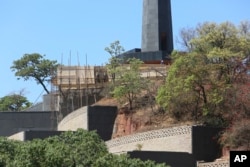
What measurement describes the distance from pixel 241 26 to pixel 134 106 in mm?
10140

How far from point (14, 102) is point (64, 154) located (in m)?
46.4

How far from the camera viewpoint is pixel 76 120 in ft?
130

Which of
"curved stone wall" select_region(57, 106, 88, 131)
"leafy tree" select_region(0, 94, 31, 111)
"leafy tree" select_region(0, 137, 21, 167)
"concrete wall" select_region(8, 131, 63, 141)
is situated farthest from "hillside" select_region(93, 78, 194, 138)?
"leafy tree" select_region(0, 94, 31, 111)

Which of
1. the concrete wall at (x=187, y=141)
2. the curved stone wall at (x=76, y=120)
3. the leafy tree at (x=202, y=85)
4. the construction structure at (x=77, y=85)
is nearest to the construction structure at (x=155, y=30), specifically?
the construction structure at (x=77, y=85)

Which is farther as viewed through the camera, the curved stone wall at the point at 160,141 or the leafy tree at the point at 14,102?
the leafy tree at the point at 14,102

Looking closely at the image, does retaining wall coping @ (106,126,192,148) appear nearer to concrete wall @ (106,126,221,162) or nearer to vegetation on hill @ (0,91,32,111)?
concrete wall @ (106,126,221,162)

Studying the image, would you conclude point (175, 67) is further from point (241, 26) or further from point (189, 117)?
point (241, 26)

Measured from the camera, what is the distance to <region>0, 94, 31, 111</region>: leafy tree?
64419 mm

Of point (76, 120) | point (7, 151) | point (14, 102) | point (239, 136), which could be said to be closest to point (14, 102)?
point (14, 102)

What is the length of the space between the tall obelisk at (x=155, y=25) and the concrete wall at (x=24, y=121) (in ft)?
29.3

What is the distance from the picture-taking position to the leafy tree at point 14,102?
64419 millimetres

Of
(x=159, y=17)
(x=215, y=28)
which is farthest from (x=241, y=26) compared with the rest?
(x=159, y=17)

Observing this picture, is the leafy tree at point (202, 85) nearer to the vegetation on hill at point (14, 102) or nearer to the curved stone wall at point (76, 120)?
the curved stone wall at point (76, 120)

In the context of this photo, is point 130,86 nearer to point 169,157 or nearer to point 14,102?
point 169,157
